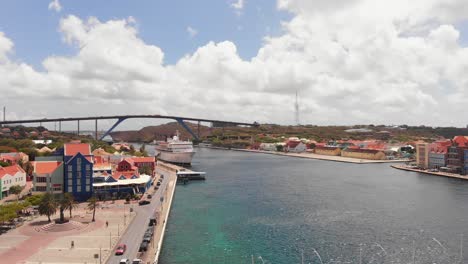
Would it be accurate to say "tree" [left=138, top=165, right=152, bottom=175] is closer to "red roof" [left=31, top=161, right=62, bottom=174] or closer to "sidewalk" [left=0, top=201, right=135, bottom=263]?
"red roof" [left=31, top=161, right=62, bottom=174]

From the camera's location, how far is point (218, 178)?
2459 inches

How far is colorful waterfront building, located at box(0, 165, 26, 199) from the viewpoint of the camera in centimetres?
4066

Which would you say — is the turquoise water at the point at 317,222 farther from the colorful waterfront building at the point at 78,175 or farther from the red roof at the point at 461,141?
the red roof at the point at 461,141

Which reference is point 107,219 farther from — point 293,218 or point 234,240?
point 293,218

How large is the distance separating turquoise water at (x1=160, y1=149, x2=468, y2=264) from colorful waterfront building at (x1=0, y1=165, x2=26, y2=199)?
17.3 meters

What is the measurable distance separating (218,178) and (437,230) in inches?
1433

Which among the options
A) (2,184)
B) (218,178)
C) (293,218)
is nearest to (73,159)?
(2,184)

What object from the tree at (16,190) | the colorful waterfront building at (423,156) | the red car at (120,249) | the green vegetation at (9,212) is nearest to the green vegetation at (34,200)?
the green vegetation at (9,212)

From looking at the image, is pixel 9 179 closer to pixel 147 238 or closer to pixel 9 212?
pixel 9 212

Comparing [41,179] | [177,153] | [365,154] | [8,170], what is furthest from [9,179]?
[365,154]

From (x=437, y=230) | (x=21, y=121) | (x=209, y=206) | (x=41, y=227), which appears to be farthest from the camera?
(x=21, y=121)

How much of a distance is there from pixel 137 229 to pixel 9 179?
2125 cm

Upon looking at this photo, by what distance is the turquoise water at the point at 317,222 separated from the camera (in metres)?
25.8

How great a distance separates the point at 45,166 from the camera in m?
39.9
